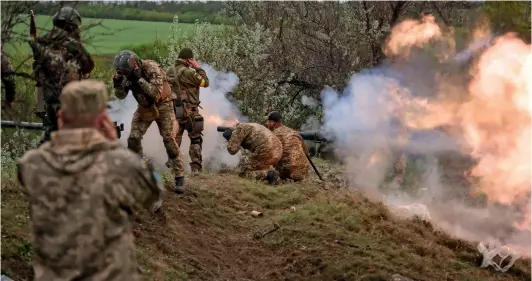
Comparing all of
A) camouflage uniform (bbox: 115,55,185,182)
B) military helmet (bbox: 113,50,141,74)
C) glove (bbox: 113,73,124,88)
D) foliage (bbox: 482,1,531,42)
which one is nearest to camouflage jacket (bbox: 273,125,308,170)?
camouflage uniform (bbox: 115,55,185,182)

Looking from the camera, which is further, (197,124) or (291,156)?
(291,156)

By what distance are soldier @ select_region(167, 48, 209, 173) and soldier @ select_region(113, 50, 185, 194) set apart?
2.35 m

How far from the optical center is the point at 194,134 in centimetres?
1242

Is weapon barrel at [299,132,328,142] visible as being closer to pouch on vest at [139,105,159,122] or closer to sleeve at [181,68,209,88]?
sleeve at [181,68,209,88]

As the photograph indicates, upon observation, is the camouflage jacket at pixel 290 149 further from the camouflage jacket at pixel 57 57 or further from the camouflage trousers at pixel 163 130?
the camouflage jacket at pixel 57 57

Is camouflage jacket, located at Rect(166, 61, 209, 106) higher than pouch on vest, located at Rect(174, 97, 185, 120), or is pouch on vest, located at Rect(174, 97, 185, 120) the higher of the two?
camouflage jacket, located at Rect(166, 61, 209, 106)

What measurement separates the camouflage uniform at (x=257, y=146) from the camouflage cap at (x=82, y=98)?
335 inches

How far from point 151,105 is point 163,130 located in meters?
0.40

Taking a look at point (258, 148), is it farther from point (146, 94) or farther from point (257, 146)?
point (146, 94)

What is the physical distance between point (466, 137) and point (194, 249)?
6004 mm

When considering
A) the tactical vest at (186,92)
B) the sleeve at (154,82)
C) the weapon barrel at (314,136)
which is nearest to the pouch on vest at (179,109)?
the tactical vest at (186,92)

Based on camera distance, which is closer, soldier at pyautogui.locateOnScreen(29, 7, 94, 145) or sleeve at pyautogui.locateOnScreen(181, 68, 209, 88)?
soldier at pyautogui.locateOnScreen(29, 7, 94, 145)

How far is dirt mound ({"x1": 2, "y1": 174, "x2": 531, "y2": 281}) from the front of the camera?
25.1ft

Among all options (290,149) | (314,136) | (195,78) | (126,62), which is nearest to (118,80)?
(126,62)
